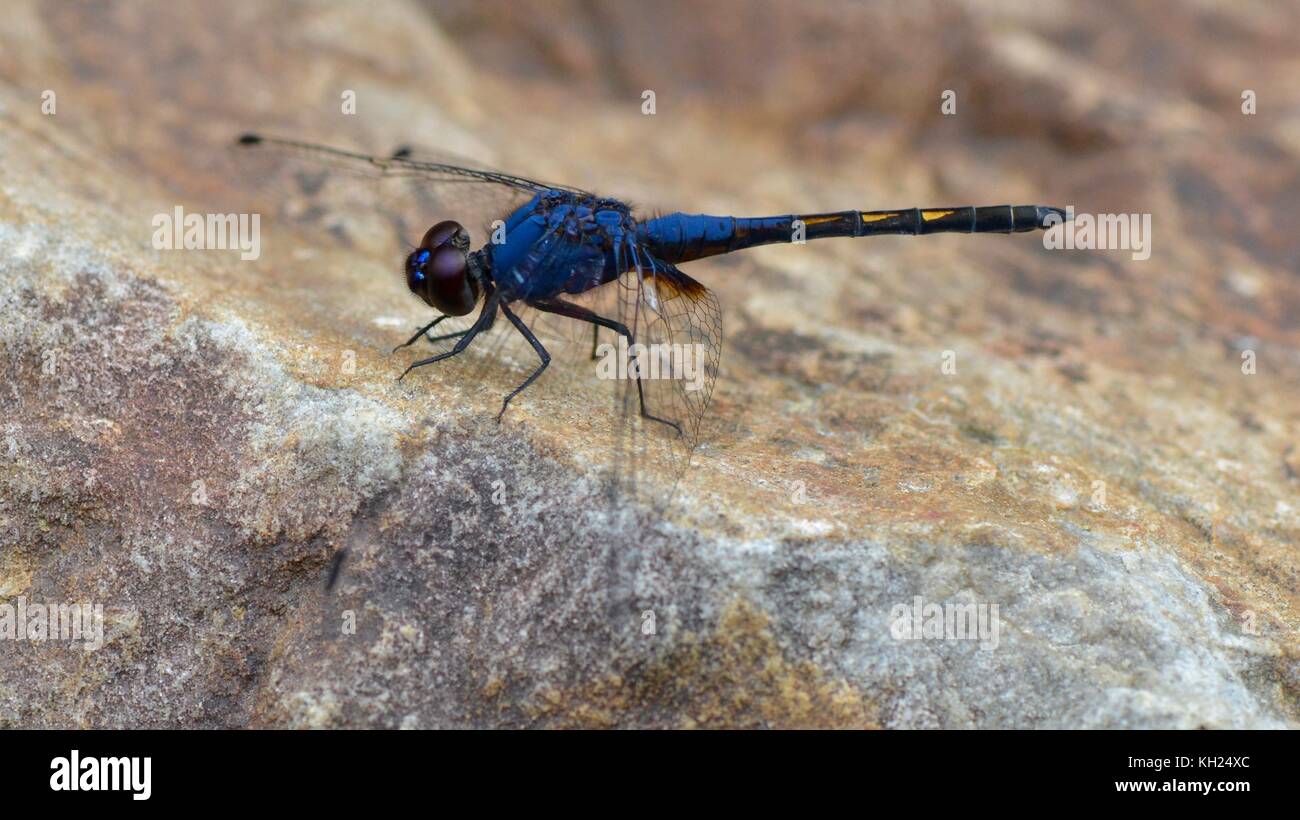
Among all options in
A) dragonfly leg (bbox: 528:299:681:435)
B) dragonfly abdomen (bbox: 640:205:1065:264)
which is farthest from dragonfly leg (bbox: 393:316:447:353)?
dragonfly abdomen (bbox: 640:205:1065:264)

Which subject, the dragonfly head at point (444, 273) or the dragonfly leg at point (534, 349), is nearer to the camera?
the dragonfly leg at point (534, 349)

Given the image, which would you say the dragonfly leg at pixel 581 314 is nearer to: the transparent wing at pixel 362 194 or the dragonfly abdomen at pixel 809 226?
the dragonfly abdomen at pixel 809 226

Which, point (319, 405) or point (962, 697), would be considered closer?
point (962, 697)

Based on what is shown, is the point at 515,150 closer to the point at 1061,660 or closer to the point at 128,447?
the point at 128,447

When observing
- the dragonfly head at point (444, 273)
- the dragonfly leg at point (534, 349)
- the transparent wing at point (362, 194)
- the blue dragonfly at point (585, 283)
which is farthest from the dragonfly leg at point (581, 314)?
the transparent wing at point (362, 194)

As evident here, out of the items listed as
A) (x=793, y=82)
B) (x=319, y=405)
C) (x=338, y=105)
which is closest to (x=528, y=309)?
(x=319, y=405)

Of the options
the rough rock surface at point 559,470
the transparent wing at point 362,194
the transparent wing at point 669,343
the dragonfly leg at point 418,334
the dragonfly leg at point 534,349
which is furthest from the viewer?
the transparent wing at point 362,194
